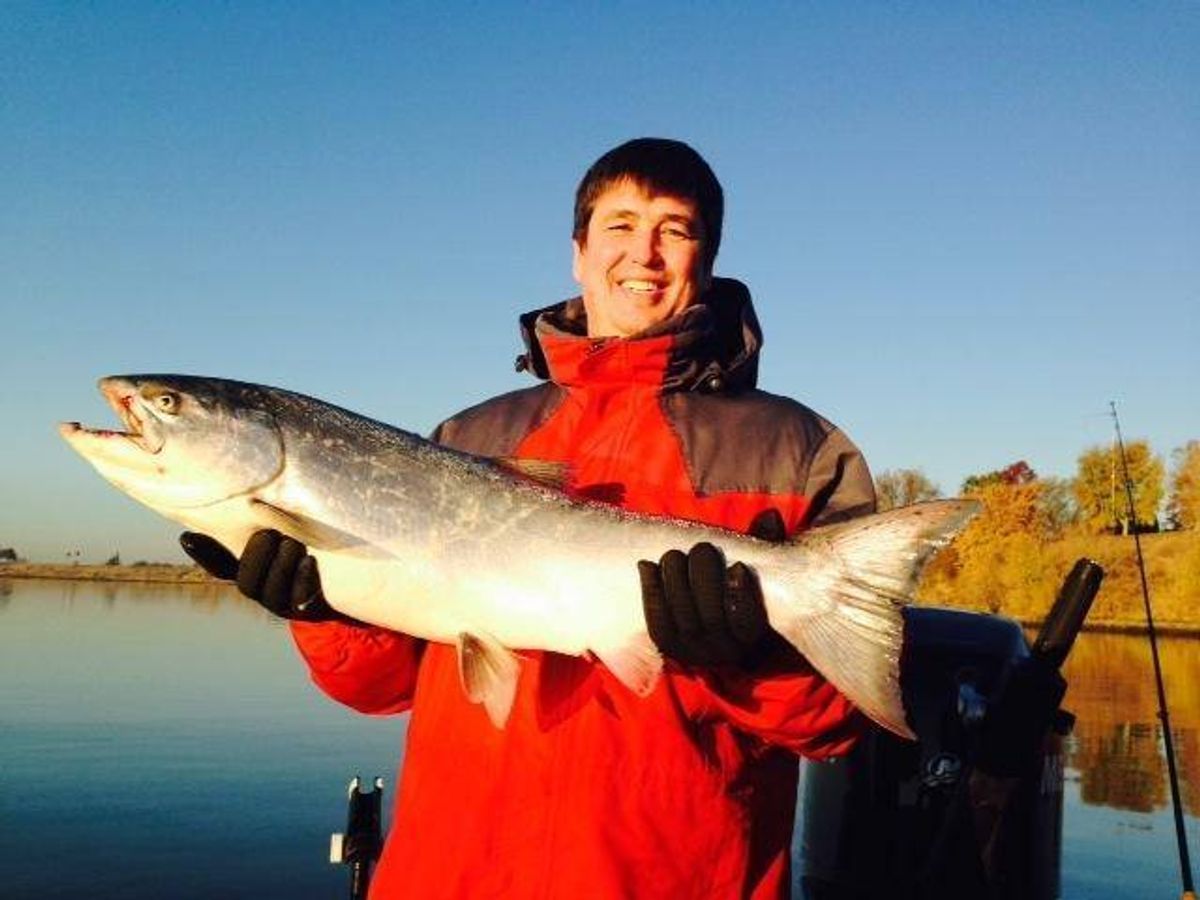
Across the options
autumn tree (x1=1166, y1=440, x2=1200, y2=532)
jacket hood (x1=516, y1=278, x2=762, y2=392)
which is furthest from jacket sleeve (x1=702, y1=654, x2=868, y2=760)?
autumn tree (x1=1166, y1=440, x2=1200, y2=532)

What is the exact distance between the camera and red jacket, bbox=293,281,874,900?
3268 mm

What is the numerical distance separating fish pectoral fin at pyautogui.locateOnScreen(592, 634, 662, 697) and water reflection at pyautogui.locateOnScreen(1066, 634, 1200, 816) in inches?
537

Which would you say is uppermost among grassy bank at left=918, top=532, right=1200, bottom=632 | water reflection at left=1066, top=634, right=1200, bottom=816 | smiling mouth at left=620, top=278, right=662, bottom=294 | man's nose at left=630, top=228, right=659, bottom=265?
grassy bank at left=918, top=532, right=1200, bottom=632

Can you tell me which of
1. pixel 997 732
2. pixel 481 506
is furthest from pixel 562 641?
pixel 997 732

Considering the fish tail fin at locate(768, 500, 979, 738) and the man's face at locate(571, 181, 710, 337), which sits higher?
the man's face at locate(571, 181, 710, 337)

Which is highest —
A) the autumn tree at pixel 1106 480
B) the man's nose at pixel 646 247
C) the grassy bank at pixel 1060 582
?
the autumn tree at pixel 1106 480

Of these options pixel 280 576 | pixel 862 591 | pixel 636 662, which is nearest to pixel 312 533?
pixel 280 576

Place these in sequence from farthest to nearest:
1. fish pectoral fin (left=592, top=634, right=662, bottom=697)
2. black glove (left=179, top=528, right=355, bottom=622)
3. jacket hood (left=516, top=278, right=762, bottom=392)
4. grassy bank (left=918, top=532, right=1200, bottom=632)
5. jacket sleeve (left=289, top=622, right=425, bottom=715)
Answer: grassy bank (left=918, top=532, right=1200, bottom=632), jacket hood (left=516, top=278, right=762, bottom=392), jacket sleeve (left=289, top=622, right=425, bottom=715), black glove (left=179, top=528, right=355, bottom=622), fish pectoral fin (left=592, top=634, right=662, bottom=697)

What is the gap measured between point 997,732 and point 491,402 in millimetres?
3229

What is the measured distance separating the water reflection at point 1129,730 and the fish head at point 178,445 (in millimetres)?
14488

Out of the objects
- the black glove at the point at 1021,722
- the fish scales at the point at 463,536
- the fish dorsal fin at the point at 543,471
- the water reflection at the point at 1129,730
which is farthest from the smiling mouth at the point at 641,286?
the water reflection at the point at 1129,730

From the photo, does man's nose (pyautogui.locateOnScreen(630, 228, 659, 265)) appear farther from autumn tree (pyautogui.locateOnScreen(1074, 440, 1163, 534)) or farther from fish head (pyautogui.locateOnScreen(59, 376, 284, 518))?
autumn tree (pyautogui.locateOnScreen(1074, 440, 1163, 534))

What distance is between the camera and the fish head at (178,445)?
380 centimetres

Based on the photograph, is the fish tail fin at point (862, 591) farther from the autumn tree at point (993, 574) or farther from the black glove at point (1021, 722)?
the autumn tree at point (993, 574)
